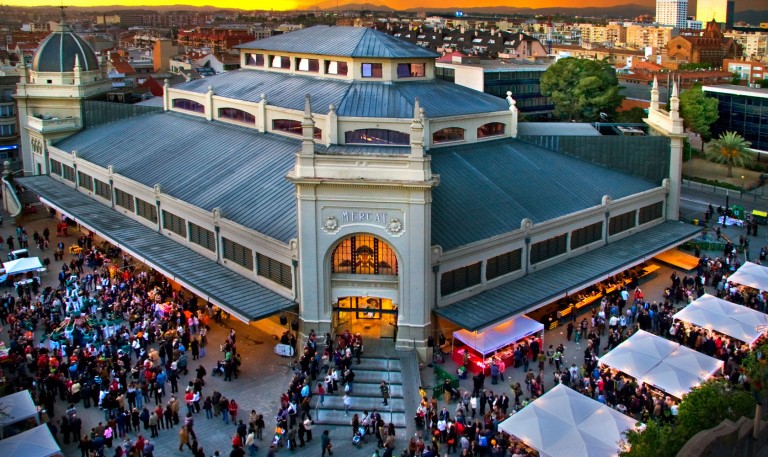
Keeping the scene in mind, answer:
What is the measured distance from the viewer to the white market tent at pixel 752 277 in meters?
46.7

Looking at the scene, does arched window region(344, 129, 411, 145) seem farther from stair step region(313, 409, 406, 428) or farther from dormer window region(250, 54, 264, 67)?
stair step region(313, 409, 406, 428)

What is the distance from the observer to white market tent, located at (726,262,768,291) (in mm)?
46656

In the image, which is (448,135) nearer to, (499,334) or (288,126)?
(288,126)

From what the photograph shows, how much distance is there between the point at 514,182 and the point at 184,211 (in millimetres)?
21151

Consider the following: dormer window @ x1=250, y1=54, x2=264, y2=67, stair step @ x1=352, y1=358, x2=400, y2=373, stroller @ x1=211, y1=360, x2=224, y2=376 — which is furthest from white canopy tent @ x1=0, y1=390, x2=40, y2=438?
dormer window @ x1=250, y1=54, x2=264, y2=67

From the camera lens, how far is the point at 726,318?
41.4 m

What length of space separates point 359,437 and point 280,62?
1532 inches

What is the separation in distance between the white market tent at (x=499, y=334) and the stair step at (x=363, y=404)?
561 centimetres

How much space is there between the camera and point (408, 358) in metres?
38.4

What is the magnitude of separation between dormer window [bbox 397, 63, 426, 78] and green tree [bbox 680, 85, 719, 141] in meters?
53.5

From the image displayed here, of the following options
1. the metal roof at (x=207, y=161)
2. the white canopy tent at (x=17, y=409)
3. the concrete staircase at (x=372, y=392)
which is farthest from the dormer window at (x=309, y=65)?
the white canopy tent at (x=17, y=409)

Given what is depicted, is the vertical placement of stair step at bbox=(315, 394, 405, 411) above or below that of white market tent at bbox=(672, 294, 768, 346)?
below

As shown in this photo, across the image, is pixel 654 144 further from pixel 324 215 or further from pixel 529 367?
pixel 324 215

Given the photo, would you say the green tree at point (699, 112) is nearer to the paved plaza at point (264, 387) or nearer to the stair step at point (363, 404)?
the paved plaza at point (264, 387)
